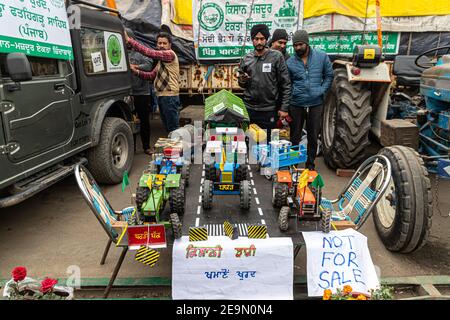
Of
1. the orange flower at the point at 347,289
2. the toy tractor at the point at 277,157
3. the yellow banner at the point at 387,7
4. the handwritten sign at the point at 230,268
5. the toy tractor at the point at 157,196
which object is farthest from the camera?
the yellow banner at the point at 387,7

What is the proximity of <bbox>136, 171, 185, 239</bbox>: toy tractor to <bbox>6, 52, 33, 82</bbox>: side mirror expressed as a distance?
1.33 metres

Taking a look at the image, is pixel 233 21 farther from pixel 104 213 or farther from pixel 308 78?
pixel 104 213

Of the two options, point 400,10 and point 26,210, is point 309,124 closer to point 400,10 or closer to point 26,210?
point 400,10

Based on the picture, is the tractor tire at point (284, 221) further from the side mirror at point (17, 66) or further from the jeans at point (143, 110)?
the jeans at point (143, 110)

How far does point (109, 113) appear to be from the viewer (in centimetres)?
535

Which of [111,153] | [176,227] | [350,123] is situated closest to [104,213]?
[176,227]

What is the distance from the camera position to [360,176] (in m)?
3.18

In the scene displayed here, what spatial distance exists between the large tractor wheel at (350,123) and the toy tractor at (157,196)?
2.56 m

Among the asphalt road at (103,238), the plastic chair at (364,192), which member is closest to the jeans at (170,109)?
the asphalt road at (103,238)

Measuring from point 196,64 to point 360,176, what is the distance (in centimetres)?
422

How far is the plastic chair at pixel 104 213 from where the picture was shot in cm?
251

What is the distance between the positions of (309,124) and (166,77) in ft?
7.45

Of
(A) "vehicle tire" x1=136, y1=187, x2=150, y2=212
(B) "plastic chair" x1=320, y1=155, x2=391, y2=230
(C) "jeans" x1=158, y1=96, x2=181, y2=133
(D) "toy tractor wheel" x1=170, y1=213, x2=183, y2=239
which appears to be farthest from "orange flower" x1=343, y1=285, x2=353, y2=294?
(C) "jeans" x1=158, y1=96, x2=181, y2=133

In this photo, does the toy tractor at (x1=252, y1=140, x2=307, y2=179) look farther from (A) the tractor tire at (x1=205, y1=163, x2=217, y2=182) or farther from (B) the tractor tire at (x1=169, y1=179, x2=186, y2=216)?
(B) the tractor tire at (x1=169, y1=179, x2=186, y2=216)
